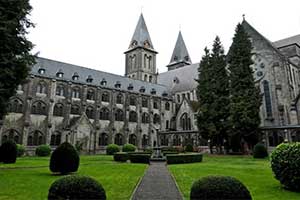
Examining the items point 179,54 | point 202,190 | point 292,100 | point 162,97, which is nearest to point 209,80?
point 292,100

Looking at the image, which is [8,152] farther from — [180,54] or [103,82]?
[180,54]

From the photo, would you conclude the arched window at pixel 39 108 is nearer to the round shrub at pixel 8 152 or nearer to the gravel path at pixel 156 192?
the round shrub at pixel 8 152

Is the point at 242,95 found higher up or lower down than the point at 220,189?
higher up

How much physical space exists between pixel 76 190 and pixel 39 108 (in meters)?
36.3

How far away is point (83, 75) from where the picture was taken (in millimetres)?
46625

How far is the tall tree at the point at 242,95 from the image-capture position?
105 feet

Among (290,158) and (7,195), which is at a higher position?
(290,158)

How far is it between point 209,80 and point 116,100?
2010 cm

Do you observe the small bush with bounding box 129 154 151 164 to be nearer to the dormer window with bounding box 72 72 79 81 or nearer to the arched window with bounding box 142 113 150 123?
the dormer window with bounding box 72 72 79 81

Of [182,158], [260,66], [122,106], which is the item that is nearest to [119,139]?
[122,106]

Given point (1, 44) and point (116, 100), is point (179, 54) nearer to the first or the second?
point (116, 100)

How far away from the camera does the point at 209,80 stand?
37.5 m

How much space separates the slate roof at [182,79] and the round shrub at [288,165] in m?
46.2

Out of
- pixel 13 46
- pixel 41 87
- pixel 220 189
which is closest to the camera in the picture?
pixel 220 189
